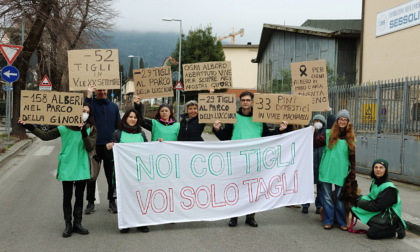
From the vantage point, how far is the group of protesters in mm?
5727

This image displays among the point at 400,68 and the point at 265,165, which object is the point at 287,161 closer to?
the point at 265,165

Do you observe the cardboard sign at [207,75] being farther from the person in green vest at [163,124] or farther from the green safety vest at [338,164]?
the green safety vest at [338,164]

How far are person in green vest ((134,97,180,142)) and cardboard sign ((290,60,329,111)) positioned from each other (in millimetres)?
2301

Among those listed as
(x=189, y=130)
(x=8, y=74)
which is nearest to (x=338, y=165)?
(x=189, y=130)

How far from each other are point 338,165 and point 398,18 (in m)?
13.7

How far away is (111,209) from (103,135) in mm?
1218

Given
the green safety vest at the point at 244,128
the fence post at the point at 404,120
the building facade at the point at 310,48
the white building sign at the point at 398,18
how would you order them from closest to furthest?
the green safety vest at the point at 244,128, the fence post at the point at 404,120, the white building sign at the point at 398,18, the building facade at the point at 310,48

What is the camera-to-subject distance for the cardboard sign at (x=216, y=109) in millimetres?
6453

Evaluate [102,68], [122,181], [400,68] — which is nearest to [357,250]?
[122,181]

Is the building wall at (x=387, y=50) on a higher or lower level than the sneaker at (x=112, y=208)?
higher

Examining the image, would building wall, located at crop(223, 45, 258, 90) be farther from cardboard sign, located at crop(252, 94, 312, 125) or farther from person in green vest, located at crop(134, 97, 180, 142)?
person in green vest, located at crop(134, 97, 180, 142)

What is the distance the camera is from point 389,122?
1116cm

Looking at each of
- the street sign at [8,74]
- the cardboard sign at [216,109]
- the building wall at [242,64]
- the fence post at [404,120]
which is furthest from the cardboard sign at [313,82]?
the building wall at [242,64]

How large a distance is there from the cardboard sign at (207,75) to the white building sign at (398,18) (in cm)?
1231
